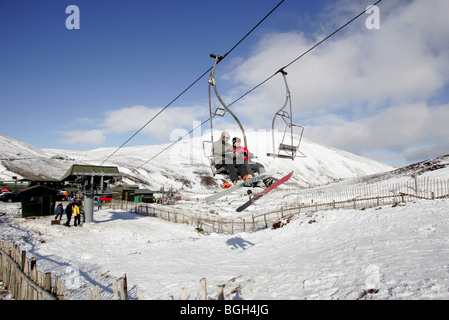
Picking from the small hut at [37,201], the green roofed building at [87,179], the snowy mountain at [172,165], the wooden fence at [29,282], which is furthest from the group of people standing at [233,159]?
the small hut at [37,201]

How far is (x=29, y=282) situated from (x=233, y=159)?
778 cm

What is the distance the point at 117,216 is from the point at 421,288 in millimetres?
27881

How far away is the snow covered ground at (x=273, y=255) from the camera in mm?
8000

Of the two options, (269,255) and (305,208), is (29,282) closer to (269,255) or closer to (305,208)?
(269,255)

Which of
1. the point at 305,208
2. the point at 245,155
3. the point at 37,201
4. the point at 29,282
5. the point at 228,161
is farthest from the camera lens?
the point at 305,208

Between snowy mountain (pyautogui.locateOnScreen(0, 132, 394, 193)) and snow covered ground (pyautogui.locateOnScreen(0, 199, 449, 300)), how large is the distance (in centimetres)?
604

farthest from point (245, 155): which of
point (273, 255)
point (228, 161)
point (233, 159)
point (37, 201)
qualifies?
point (37, 201)

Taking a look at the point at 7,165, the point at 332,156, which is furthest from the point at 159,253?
the point at 332,156

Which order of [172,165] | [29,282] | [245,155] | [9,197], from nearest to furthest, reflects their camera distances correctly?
1. [29,282]
2. [245,155]
3. [9,197]
4. [172,165]

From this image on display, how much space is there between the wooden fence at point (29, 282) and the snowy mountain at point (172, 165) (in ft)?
37.7

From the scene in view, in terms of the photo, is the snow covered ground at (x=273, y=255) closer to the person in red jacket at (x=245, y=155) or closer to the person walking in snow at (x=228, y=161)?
the person in red jacket at (x=245, y=155)

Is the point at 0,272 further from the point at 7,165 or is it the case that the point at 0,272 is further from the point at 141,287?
the point at 7,165

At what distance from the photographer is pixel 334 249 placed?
13.6 metres

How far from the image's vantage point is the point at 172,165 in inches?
4232
